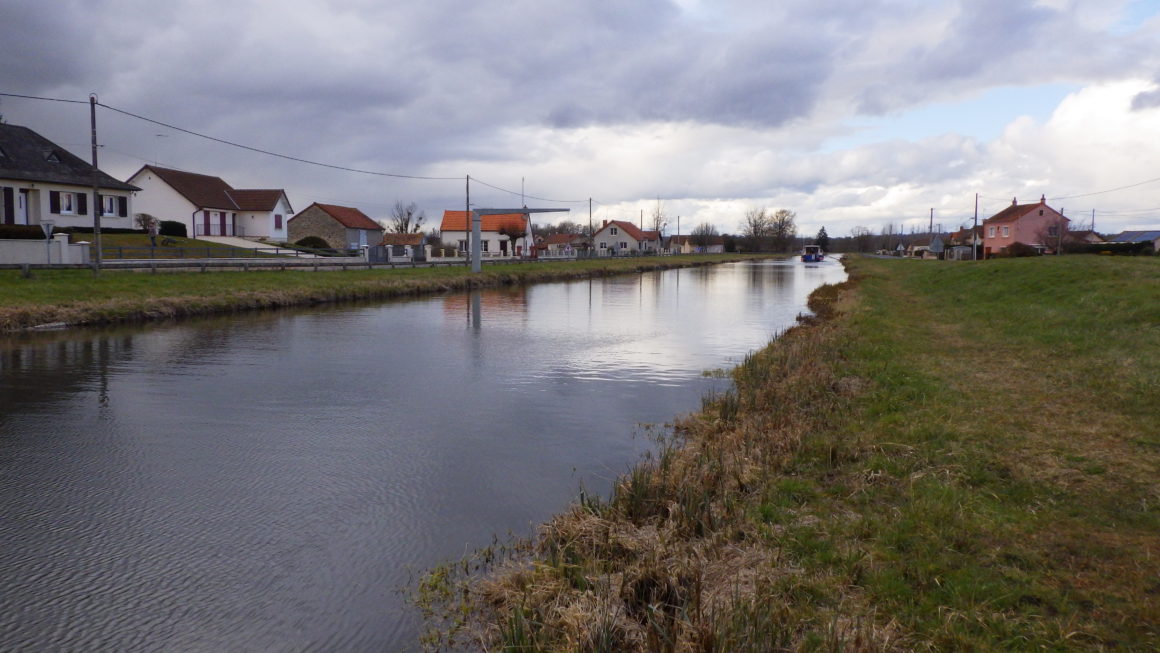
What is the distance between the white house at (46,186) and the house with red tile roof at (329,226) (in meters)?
25.4

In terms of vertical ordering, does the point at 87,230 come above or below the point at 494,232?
below

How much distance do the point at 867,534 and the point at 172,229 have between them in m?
53.1

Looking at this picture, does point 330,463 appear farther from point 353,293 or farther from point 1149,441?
point 353,293

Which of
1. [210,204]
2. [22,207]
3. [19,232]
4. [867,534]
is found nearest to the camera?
[867,534]

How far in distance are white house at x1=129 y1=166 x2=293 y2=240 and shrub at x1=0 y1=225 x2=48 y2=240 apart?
19.9m

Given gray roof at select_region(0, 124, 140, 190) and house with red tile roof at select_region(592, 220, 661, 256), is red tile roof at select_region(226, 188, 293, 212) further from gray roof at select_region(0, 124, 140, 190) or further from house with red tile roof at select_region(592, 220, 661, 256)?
house with red tile roof at select_region(592, 220, 661, 256)

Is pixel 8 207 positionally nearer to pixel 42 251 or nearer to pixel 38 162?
pixel 38 162

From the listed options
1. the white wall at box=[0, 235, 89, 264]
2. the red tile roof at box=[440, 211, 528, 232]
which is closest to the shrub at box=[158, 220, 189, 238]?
the white wall at box=[0, 235, 89, 264]

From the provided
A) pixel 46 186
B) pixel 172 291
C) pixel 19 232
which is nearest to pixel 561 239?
pixel 46 186

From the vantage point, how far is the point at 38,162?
41844mm

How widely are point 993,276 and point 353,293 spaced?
84.2 ft

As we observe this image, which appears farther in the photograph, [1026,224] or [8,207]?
[1026,224]

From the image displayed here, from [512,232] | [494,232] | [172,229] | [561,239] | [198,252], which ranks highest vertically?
[561,239]

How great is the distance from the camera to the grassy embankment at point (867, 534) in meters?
4.50
